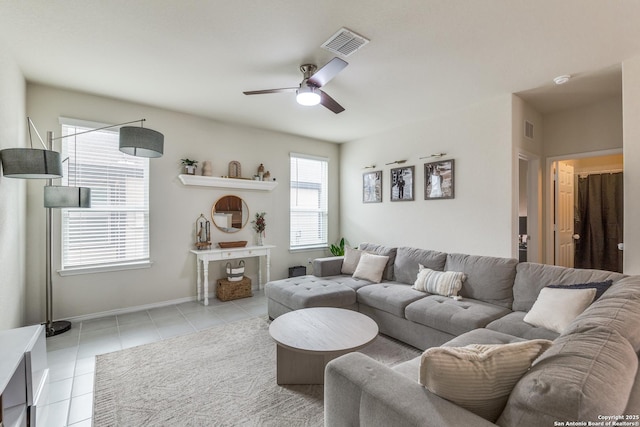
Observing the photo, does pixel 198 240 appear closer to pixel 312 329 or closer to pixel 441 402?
pixel 312 329

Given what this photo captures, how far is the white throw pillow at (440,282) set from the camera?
296cm

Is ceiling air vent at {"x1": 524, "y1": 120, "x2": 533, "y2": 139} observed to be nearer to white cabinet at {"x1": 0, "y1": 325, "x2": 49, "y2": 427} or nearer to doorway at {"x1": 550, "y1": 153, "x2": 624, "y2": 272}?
doorway at {"x1": 550, "y1": 153, "x2": 624, "y2": 272}

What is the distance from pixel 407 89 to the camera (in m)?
3.50

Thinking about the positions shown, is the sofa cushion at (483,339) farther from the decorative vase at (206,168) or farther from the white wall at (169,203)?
the decorative vase at (206,168)

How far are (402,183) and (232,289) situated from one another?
319cm

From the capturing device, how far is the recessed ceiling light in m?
3.13

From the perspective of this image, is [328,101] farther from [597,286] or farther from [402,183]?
[597,286]

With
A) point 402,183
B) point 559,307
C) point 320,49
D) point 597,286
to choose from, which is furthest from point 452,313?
point 402,183

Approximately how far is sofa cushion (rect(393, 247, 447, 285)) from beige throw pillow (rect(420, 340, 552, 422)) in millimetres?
2292

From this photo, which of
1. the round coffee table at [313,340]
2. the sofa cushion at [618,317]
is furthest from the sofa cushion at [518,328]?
the round coffee table at [313,340]

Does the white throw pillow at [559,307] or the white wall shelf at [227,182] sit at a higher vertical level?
the white wall shelf at [227,182]

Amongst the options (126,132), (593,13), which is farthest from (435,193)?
(126,132)

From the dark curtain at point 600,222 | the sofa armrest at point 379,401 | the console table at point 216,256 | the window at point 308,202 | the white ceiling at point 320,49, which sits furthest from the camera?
the window at point 308,202

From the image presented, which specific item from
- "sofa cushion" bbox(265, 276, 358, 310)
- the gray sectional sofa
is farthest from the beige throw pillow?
"sofa cushion" bbox(265, 276, 358, 310)
